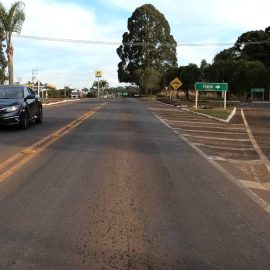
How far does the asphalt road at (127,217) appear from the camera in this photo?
5.30 metres

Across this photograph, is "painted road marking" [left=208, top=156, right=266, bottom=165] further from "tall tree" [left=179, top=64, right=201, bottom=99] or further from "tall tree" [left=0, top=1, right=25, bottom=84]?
"tall tree" [left=179, top=64, right=201, bottom=99]

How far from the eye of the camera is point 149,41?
343 ft

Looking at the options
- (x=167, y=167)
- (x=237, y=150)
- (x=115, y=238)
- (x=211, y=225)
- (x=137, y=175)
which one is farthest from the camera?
(x=237, y=150)

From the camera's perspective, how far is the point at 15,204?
24.1ft

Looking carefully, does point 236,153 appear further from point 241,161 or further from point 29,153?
point 29,153

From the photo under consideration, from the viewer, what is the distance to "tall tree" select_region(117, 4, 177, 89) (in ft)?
342

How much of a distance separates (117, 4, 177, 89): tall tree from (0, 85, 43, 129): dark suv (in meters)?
83.8

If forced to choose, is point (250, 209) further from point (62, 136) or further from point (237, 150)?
point (62, 136)

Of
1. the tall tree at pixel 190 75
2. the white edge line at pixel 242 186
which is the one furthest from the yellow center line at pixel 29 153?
Answer: the tall tree at pixel 190 75

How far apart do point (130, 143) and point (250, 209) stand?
24.7 ft

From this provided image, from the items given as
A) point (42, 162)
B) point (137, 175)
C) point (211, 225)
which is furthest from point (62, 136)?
point (211, 225)

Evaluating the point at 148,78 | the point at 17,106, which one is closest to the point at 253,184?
the point at 17,106

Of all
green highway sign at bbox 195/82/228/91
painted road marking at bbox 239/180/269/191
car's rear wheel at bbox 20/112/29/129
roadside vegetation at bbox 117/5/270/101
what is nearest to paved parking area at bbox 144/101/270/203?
painted road marking at bbox 239/180/269/191

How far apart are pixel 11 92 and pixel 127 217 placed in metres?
13.1
